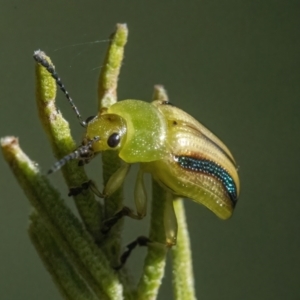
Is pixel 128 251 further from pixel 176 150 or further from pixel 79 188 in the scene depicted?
pixel 176 150

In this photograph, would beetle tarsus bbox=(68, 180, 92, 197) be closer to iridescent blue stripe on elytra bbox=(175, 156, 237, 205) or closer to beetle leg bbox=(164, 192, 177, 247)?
beetle leg bbox=(164, 192, 177, 247)

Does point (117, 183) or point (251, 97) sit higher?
point (251, 97)

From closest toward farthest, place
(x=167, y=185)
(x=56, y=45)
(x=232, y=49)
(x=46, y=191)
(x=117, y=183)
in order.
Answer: (x=46, y=191)
(x=117, y=183)
(x=167, y=185)
(x=56, y=45)
(x=232, y=49)

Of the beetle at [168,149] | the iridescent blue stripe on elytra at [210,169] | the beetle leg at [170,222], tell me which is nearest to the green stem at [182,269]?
the beetle leg at [170,222]

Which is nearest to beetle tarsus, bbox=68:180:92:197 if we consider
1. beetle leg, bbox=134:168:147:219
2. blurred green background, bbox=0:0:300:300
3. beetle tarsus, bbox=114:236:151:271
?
beetle tarsus, bbox=114:236:151:271

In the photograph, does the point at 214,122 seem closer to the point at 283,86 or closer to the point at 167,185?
the point at 283,86

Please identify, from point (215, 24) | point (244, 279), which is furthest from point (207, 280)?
point (215, 24)
